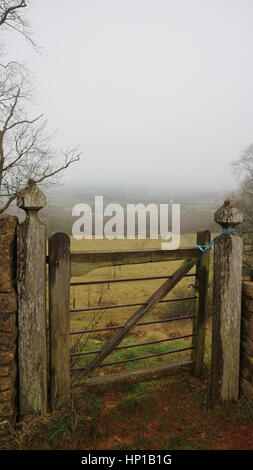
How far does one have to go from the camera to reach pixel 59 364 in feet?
10.1

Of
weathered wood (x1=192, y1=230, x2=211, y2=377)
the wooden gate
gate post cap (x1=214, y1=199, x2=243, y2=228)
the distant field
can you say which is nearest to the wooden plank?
the wooden gate

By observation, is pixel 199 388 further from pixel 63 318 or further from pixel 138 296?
pixel 138 296

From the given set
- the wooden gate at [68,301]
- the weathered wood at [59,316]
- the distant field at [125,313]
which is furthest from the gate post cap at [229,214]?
the weathered wood at [59,316]

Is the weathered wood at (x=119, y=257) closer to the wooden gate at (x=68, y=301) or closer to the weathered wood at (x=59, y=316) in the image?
the wooden gate at (x=68, y=301)

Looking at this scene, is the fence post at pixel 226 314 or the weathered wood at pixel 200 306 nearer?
the fence post at pixel 226 314

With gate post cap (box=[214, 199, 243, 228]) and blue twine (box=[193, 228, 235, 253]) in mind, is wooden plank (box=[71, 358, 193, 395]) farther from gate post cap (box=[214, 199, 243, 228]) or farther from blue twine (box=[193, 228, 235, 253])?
gate post cap (box=[214, 199, 243, 228])

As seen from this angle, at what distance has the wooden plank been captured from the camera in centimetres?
337

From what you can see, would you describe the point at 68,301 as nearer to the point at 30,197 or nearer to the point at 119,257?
the point at 119,257

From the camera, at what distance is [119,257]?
3.15 m

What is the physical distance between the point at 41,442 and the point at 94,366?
83 centimetres

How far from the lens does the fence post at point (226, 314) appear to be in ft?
10.6

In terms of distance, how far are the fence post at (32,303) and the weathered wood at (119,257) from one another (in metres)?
0.38

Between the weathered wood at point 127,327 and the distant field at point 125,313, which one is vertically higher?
the weathered wood at point 127,327

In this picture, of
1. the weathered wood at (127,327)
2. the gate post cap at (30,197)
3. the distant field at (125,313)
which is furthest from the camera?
the distant field at (125,313)
